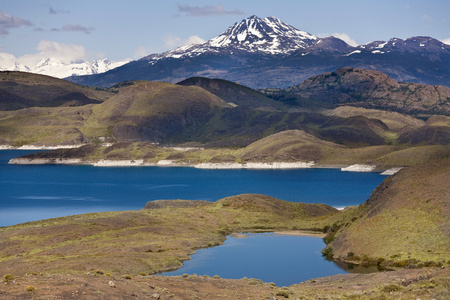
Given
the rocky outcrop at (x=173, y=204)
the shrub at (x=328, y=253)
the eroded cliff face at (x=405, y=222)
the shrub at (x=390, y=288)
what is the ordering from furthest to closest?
the rocky outcrop at (x=173, y=204) → the shrub at (x=328, y=253) → the eroded cliff face at (x=405, y=222) → the shrub at (x=390, y=288)

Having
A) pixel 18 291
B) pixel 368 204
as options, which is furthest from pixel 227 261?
pixel 18 291

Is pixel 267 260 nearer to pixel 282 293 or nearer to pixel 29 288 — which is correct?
pixel 282 293

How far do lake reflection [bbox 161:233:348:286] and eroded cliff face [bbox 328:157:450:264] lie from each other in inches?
161

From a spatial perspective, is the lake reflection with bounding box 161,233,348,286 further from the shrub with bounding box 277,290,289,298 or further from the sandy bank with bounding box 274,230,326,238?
the shrub with bounding box 277,290,289,298

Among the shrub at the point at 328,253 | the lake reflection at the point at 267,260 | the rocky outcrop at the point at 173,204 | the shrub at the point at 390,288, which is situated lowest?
the lake reflection at the point at 267,260

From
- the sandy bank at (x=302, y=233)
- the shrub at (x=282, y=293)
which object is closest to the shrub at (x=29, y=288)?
the shrub at (x=282, y=293)

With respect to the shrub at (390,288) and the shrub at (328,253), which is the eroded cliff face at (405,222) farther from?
the shrub at (390,288)

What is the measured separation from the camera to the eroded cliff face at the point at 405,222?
73312mm

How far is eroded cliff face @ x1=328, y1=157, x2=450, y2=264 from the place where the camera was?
73312mm

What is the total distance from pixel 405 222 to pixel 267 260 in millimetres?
18011

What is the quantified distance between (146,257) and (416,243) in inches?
1218

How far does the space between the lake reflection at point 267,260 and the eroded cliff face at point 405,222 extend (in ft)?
13.4

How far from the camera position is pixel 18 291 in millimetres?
38562

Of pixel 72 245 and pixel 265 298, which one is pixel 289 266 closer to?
pixel 72 245
